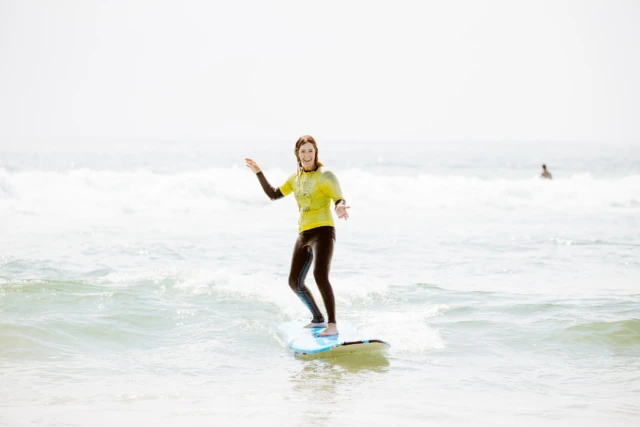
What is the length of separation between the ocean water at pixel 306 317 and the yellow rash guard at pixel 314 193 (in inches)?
51.2

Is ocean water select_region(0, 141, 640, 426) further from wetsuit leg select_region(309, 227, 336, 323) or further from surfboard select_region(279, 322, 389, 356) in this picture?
wetsuit leg select_region(309, 227, 336, 323)

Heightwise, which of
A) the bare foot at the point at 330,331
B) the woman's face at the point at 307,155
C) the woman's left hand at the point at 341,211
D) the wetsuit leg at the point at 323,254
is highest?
the woman's face at the point at 307,155

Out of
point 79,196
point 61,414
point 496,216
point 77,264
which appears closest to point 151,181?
point 79,196

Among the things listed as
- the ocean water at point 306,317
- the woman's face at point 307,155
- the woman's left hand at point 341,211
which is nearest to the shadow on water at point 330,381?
the ocean water at point 306,317

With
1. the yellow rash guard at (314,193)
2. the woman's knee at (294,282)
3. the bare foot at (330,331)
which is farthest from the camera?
the woman's knee at (294,282)

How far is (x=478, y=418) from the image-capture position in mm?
4859

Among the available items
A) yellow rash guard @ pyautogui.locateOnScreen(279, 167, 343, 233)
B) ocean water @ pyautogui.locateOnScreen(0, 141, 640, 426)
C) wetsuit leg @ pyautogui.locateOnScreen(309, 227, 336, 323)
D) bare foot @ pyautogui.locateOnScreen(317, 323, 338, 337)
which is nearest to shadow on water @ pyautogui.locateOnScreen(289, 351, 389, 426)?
ocean water @ pyautogui.locateOnScreen(0, 141, 640, 426)

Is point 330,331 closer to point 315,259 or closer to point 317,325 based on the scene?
point 317,325

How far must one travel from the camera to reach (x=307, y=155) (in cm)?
648

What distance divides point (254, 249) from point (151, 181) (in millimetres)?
11660

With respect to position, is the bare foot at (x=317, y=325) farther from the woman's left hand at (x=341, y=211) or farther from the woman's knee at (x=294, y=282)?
the woman's left hand at (x=341, y=211)

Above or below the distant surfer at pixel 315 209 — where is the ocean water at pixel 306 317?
below

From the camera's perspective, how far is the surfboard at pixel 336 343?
21.3 feet

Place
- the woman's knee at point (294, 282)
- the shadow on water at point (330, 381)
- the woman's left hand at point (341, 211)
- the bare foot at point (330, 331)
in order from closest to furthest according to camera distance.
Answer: the shadow on water at point (330, 381) < the woman's left hand at point (341, 211) < the bare foot at point (330, 331) < the woman's knee at point (294, 282)
